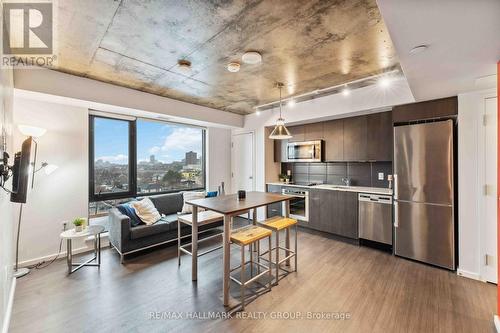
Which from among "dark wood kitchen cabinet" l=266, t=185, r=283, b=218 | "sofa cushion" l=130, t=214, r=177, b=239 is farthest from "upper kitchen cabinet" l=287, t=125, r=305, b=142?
"sofa cushion" l=130, t=214, r=177, b=239

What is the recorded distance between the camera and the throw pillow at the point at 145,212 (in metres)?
3.44

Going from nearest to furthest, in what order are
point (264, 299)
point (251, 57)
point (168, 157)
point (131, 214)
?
point (264, 299), point (251, 57), point (131, 214), point (168, 157)

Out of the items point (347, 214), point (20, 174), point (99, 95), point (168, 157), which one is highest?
point (99, 95)

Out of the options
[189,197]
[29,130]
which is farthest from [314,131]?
[29,130]

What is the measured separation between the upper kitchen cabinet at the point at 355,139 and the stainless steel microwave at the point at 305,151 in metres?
0.52

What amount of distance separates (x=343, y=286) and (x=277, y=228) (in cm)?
100

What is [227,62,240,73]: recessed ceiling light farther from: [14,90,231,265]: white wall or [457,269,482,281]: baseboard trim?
[457,269,482,281]: baseboard trim

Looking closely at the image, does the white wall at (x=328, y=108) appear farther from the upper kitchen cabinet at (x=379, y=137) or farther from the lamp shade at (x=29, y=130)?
the lamp shade at (x=29, y=130)

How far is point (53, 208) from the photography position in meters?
3.18

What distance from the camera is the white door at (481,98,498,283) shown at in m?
2.49

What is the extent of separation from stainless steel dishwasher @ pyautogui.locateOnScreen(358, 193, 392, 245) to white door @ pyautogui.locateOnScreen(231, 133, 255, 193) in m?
2.57

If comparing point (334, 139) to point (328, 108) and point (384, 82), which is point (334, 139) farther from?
point (384, 82)

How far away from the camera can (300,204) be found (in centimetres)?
449

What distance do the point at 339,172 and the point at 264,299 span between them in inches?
123
